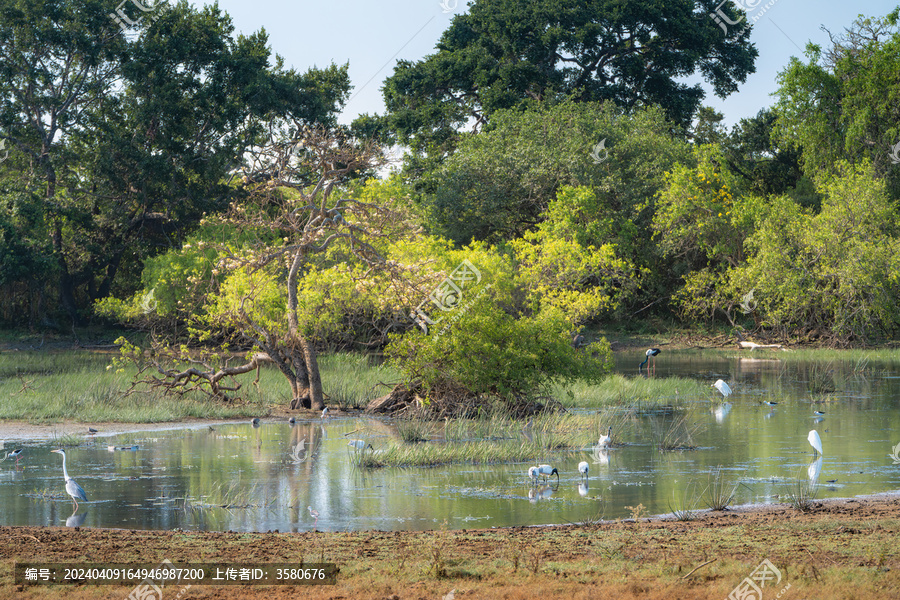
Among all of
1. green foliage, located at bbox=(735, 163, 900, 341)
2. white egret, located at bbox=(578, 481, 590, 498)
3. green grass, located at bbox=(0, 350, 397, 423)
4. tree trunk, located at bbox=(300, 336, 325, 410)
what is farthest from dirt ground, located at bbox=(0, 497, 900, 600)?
green foliage, located at bbox=(735, 163, 900, 341)

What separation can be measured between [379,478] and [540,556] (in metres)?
5.44

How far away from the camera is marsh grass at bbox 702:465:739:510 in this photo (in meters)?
10.5

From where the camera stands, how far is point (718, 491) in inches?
456

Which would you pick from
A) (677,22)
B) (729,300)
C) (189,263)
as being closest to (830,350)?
(729,300)

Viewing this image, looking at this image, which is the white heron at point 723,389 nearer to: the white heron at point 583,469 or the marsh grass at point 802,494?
the marsh grass at point 802,494

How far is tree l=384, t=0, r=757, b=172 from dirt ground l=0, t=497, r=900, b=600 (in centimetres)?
3959

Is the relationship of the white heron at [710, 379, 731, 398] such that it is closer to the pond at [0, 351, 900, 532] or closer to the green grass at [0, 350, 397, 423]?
the pond at [0, 351, 900, 532]

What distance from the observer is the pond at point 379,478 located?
406 inches

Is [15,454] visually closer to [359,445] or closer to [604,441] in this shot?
[359,445]

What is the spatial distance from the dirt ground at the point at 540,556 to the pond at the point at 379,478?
3.36 feet

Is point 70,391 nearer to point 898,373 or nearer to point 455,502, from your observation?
point 455,502

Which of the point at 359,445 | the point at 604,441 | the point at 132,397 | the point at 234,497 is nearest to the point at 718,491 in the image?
the point at 604,441

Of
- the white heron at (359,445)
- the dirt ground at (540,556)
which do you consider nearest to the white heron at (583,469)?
the dirt ground at (540,556)

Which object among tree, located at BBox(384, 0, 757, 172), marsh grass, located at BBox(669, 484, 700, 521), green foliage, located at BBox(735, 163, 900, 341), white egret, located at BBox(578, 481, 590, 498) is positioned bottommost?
white egret, located at BBox(578, 481, 590, 498)
